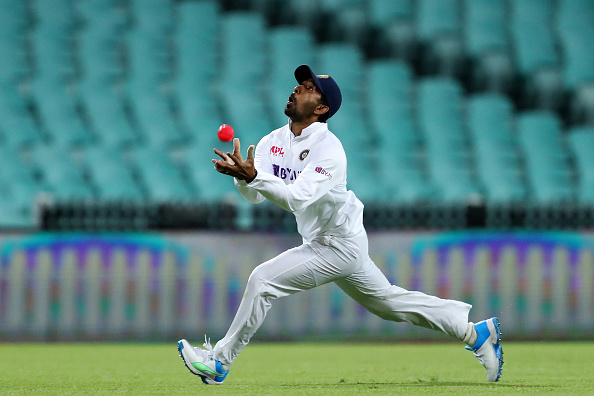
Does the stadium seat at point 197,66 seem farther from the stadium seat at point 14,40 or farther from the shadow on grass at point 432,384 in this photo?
the shadow on grass at point 432,384

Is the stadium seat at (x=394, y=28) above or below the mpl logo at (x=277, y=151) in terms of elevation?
above

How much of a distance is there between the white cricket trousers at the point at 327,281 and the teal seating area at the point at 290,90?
18.7ft

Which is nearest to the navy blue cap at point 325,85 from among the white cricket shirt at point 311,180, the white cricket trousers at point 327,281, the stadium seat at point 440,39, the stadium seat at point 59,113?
the white cricket shirt at point 311,180

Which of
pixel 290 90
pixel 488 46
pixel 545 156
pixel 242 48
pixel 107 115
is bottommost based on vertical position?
pixel 545 156

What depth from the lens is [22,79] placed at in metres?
12.5

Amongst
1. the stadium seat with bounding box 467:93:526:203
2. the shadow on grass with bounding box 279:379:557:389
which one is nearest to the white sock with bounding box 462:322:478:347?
the shadow on grass with bounding box 279:379:557:389

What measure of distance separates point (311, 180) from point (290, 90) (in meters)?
7.85

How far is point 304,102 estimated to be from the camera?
5.25m

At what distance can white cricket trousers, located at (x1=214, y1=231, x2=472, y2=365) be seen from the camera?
16.8 ft

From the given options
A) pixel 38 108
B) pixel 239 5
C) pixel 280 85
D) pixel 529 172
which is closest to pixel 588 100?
pixel 529 172

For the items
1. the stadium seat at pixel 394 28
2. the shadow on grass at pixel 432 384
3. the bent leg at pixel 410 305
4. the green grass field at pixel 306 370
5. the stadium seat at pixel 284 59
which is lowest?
the green grass field at pixel 306 370

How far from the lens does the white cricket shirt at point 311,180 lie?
483 cm

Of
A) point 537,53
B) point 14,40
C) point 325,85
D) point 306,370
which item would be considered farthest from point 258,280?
point 537,53

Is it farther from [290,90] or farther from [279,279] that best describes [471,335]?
[290,90]
